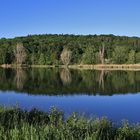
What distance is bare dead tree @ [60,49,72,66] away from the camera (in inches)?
3600

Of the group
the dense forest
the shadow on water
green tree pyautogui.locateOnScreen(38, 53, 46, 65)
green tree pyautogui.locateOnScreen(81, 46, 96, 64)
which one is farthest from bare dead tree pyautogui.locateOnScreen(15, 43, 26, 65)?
the shadow on water

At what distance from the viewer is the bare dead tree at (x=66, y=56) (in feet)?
300

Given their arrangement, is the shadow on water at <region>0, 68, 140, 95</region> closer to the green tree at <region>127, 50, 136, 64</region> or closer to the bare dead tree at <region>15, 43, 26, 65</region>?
the green tree at <region>127, 50, 136, 64</region>

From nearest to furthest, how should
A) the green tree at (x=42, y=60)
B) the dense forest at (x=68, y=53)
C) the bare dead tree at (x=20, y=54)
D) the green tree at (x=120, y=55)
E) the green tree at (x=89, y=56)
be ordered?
the green tree at (x=120, y=55)
the dense forest at (x=68, y=53)
the green tree at (x=89, y=56)
the green tree at (x=42, y=60)
the bare dead tree at (x=20, y=54)

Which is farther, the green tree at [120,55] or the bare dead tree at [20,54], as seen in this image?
the bare dead tree at [20,54]

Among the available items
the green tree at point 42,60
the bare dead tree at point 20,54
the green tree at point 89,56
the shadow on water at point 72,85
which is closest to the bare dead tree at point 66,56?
the green tree at point 89,56

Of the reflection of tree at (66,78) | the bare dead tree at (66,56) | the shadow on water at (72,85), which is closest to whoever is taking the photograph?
the shadow on water at (72,85)

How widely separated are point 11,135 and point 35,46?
101275mm

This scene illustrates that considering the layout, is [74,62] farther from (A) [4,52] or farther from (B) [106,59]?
(A) [4,52]

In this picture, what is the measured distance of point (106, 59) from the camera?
315ft

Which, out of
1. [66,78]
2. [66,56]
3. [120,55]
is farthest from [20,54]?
[66,78]

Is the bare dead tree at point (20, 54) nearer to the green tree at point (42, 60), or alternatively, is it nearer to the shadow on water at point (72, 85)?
the green tree at point (42, 60)

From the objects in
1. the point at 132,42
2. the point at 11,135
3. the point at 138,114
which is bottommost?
the point at 138,114

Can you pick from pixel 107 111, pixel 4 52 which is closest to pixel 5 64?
pixel 4 52
